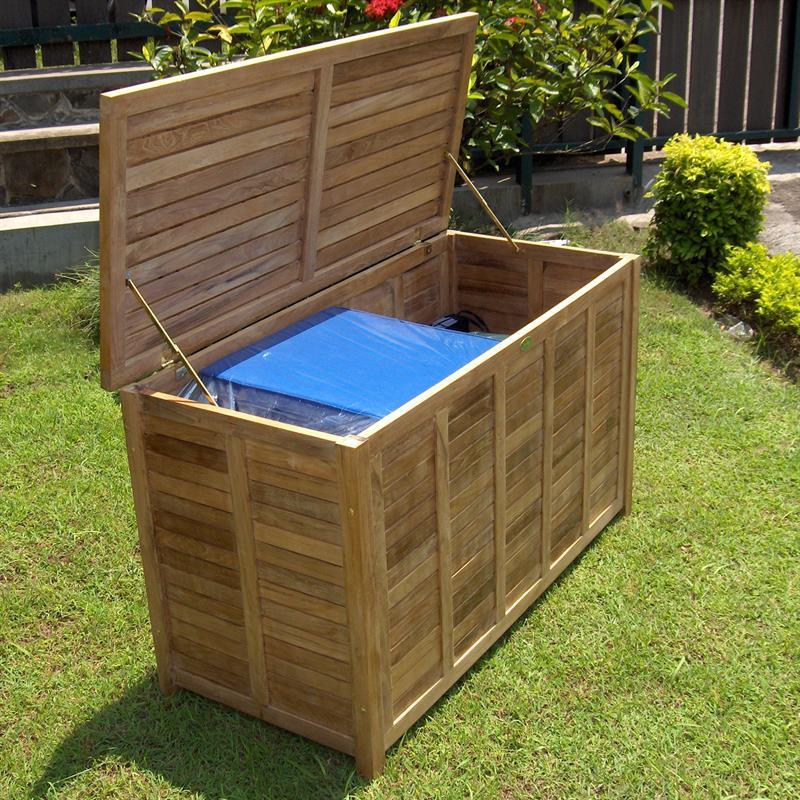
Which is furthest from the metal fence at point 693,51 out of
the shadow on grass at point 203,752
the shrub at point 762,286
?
the shadow on grass at point 203,752

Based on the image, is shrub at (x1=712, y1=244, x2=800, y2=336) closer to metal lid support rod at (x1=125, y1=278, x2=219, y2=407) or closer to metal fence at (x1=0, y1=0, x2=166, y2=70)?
metal lid support rod at (x1=125, y1=278, x2=219, y2=407)

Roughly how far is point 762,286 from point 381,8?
108 inches

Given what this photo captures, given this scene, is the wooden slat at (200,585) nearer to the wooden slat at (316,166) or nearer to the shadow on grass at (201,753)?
the shadow on grass at (201,753)

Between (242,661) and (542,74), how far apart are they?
208 inches

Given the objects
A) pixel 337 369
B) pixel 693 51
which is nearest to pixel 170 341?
pixel 337 369

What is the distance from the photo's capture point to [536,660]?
14.1ft

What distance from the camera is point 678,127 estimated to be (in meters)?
9.13

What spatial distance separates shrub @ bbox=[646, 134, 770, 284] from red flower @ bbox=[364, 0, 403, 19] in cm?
199

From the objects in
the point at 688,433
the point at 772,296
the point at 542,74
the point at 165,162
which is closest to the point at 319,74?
the point at 165,162

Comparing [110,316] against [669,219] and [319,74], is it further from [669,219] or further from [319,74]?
[669,219]

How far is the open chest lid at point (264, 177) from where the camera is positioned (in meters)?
3.39

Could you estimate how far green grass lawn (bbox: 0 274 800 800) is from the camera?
379cm

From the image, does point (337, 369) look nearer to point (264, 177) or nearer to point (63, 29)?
point (264, 177)

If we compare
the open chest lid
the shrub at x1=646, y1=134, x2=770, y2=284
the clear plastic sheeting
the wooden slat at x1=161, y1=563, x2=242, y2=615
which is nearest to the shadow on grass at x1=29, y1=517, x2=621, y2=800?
the wooden slat at x1=161, y1=563, x2=242, y2=615
